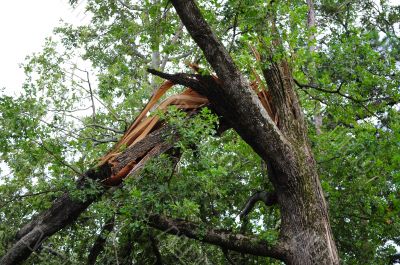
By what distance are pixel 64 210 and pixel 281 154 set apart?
7.36ft

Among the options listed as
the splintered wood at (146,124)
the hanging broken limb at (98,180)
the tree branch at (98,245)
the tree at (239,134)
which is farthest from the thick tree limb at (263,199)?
the tree branch at (98,245)

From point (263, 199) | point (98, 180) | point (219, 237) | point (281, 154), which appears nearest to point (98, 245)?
point (98, 180)

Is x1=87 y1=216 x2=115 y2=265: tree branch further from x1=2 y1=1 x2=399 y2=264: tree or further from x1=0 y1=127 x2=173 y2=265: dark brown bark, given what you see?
x1=0 y1=127 x2=173 y2=265: dark brown bark

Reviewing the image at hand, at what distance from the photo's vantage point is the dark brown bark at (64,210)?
191 inches

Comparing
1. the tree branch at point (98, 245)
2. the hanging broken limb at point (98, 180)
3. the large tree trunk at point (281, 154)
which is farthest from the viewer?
the tree branch at point (98, 245)

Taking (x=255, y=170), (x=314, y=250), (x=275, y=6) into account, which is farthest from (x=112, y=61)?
(x=314, y=250)

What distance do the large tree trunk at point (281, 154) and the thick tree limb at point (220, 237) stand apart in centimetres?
15

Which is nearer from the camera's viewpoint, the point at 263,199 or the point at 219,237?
the point at 219,237

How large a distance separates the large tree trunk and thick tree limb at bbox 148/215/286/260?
155mm

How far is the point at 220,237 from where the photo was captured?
190 inches

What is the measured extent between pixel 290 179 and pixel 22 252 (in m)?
2.76

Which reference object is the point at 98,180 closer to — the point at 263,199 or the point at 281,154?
the point at 281,154

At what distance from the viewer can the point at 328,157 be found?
7078 millimetres

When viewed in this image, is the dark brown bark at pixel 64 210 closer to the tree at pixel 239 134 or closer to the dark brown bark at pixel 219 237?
the tree at pixel 239 134
